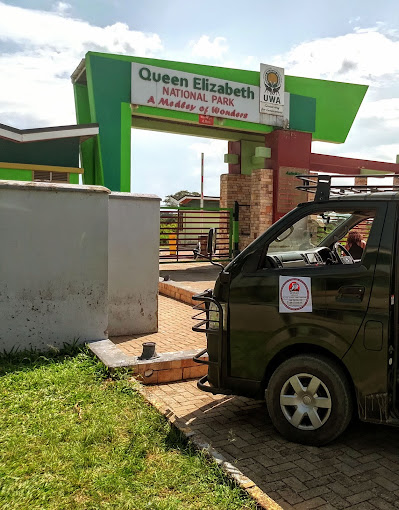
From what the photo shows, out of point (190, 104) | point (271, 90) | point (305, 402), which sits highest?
point (271, 90)

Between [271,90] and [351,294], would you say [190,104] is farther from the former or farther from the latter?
[351,294]

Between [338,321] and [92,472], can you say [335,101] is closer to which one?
[338,321]

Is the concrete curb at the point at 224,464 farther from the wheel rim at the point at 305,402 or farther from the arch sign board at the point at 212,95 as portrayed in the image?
the arch sign board at the point at 212,95

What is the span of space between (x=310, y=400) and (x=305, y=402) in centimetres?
5

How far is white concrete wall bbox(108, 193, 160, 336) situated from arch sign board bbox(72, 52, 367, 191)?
20.9 ft

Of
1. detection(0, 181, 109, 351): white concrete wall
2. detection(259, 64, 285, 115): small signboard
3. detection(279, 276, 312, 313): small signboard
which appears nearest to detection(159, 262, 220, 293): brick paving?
detection(0, 181, 109, 351): white concrete wall

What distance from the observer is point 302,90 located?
16.5 m

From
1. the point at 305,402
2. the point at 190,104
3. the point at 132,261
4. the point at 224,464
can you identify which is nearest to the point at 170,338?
the point at 132,261

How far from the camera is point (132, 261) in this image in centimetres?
702

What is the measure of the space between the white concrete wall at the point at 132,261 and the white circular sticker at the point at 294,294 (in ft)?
11.6

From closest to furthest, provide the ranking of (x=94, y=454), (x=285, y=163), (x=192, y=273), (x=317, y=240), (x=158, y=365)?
(x=94, y=454), (x=317, y=240), (x=158, y=365), (x=192, y=273), (x=285, y=163)

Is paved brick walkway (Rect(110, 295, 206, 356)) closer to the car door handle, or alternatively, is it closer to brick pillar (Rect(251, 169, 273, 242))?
the car door handle

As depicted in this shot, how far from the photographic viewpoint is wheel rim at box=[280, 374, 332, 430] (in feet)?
12.3

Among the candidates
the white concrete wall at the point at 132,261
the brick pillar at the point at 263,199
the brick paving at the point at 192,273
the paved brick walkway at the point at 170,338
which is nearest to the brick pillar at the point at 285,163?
the brick pillar at the point at 263,199
